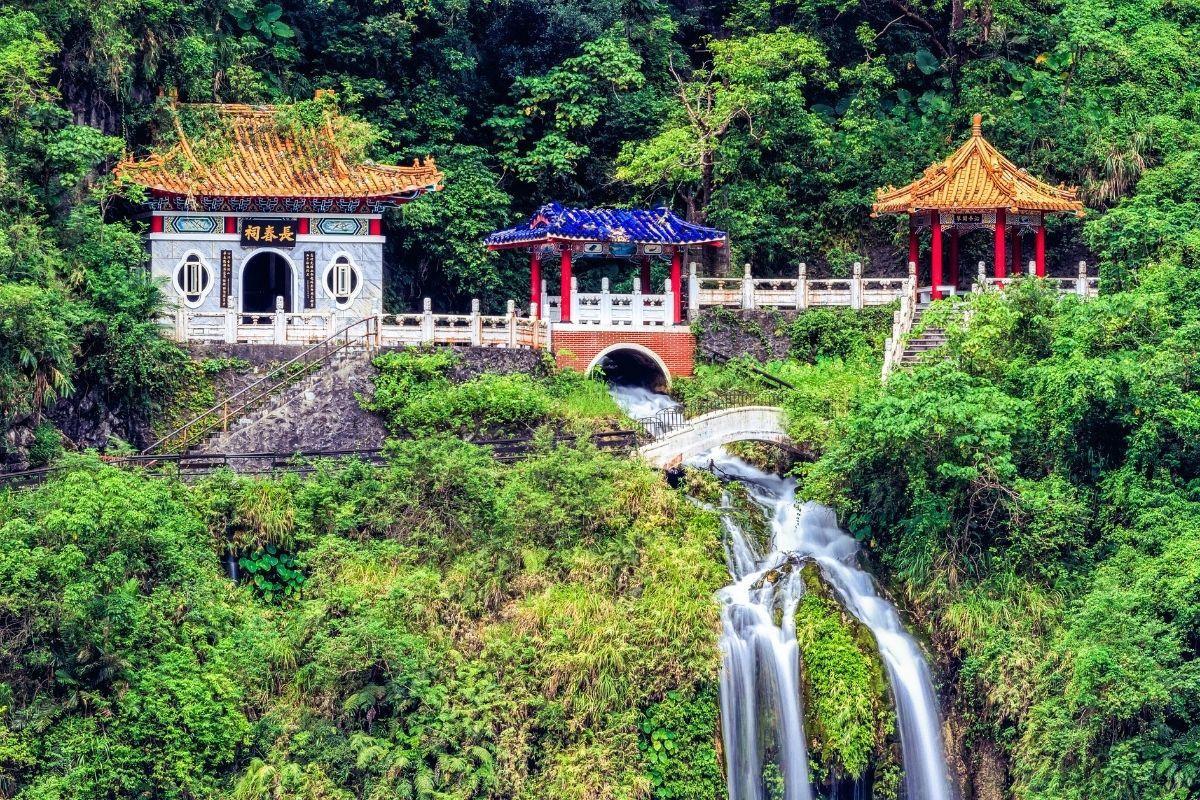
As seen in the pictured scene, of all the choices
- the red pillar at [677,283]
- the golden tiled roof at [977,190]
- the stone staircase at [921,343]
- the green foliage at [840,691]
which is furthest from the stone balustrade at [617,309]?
the green foliage at [840,691]

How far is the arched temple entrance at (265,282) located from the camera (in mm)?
40719

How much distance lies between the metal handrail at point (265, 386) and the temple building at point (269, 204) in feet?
5.63

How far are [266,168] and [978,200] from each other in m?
13.9

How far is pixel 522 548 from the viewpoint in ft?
102

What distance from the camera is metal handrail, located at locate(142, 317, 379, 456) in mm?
33594

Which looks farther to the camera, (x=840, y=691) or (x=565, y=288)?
(x=565, y=288)

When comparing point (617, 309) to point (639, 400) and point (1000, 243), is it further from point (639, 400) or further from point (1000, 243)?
point (1000, 243)

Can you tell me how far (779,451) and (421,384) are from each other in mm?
6557

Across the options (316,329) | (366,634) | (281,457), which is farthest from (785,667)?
(316,329)

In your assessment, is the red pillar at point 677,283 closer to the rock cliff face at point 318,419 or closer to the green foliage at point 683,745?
the rock cliff face at point 318,419

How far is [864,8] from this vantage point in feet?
151

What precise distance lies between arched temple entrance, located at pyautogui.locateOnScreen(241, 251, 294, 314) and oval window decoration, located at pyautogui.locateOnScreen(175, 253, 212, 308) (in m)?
2.40

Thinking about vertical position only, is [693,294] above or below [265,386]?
above

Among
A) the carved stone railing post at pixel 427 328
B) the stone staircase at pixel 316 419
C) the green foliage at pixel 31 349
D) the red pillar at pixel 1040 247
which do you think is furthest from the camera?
the red pillar at pixel 1040 247
